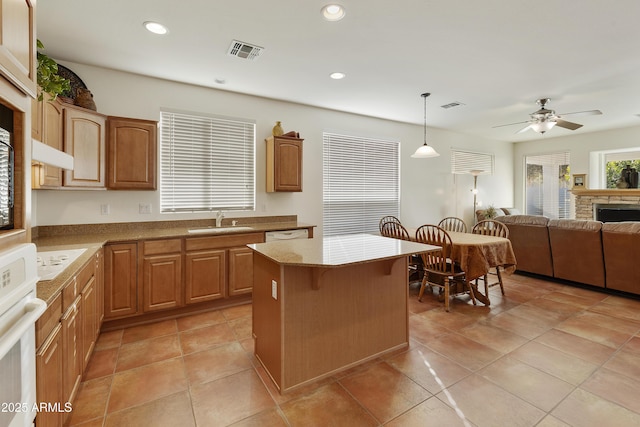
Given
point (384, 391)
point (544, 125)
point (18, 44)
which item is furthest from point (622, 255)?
point (18, 44)

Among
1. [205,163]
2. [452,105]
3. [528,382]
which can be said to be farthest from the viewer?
[452,105]

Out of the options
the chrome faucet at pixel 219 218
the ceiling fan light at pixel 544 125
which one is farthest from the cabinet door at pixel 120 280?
the ceiling fan light at pixel 544 125

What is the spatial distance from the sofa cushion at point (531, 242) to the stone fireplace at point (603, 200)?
9.89 ft

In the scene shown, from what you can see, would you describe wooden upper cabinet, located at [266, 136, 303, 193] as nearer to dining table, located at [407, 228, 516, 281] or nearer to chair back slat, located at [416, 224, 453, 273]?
chair back slat, located at [416, 224, 453, 273]

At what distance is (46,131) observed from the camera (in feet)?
8.00

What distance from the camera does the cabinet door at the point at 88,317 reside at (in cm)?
207

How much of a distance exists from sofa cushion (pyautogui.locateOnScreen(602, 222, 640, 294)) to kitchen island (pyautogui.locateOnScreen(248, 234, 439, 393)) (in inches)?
122

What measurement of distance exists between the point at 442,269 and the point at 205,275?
8.84 ft

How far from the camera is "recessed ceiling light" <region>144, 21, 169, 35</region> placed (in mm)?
2504

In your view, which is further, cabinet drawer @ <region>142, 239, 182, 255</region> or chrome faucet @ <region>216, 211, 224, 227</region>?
chrome faucet @ <region>216, 211, 224, 227</region>

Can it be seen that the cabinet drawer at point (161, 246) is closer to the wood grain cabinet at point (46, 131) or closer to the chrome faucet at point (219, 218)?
the chrome faucet at point (219, 218)

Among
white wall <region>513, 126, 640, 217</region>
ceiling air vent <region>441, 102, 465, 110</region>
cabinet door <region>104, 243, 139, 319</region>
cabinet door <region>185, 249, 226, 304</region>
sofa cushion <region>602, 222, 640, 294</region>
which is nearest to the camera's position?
cabinet door <region>104, 243, 139, 319</region>

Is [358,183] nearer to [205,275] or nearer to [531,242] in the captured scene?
[531,242]

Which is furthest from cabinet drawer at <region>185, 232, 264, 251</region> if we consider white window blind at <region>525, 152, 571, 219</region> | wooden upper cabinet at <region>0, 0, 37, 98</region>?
white window blind at <region>525, 152, 571, 219</region>
